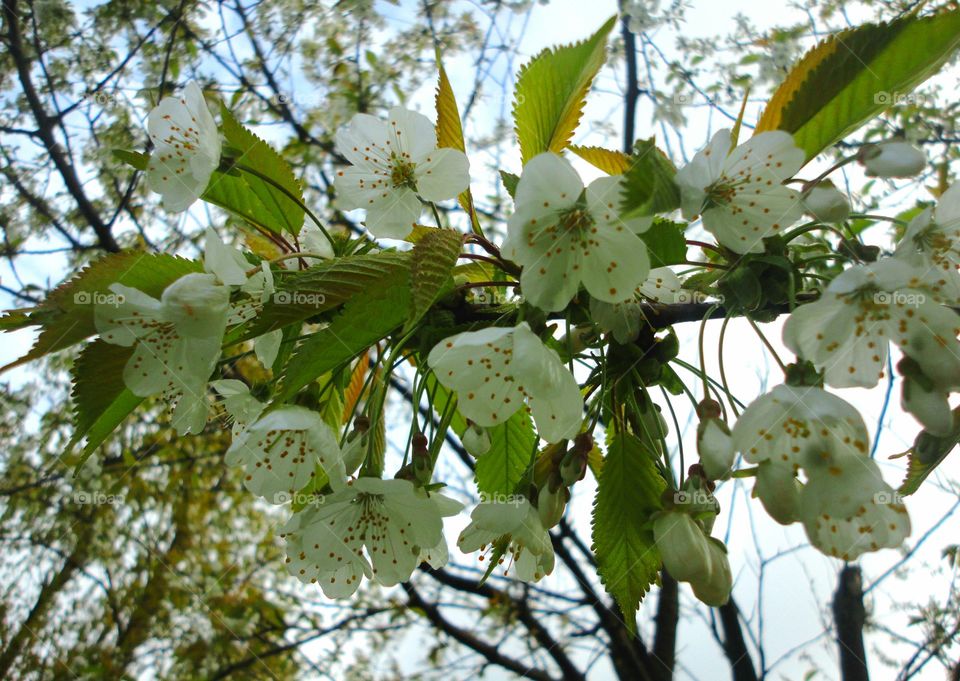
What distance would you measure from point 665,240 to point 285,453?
2.06 ft

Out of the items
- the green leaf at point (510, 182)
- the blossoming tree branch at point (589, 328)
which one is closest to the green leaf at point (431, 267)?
the blossoming tree branch at point (589, 328)

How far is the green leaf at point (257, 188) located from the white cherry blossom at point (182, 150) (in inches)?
1.3

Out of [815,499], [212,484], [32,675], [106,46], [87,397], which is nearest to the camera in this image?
[815,499]

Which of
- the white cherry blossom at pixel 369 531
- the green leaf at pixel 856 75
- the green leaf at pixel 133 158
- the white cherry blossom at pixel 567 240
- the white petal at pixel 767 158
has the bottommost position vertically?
the white cherry blossom at pixel 369 531

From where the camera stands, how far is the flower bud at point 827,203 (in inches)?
34.0

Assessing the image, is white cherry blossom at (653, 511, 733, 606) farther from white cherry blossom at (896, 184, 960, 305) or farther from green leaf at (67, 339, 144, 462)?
green leaf at (67, 339, 144, 462)

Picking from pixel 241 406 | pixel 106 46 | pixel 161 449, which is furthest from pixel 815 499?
pixel 106 46

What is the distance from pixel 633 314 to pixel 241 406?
63cm

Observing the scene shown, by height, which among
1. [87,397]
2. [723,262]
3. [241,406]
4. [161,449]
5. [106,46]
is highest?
[106,46]

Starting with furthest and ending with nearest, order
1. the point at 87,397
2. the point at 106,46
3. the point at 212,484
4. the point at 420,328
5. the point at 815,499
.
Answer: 1. the point at 212,484
2. the point at 106,46
3. the point at 420,328
4. the point at 87,397
5. the point at 815,499

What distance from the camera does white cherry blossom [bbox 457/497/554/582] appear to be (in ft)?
Answer: 3.30

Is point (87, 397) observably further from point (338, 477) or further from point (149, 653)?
point (149, 653)

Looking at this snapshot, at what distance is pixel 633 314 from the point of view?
954 mm

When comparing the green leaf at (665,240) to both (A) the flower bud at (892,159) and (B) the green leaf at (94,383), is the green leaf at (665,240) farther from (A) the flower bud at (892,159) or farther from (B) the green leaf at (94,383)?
(B) the green leaf at (94,383)
